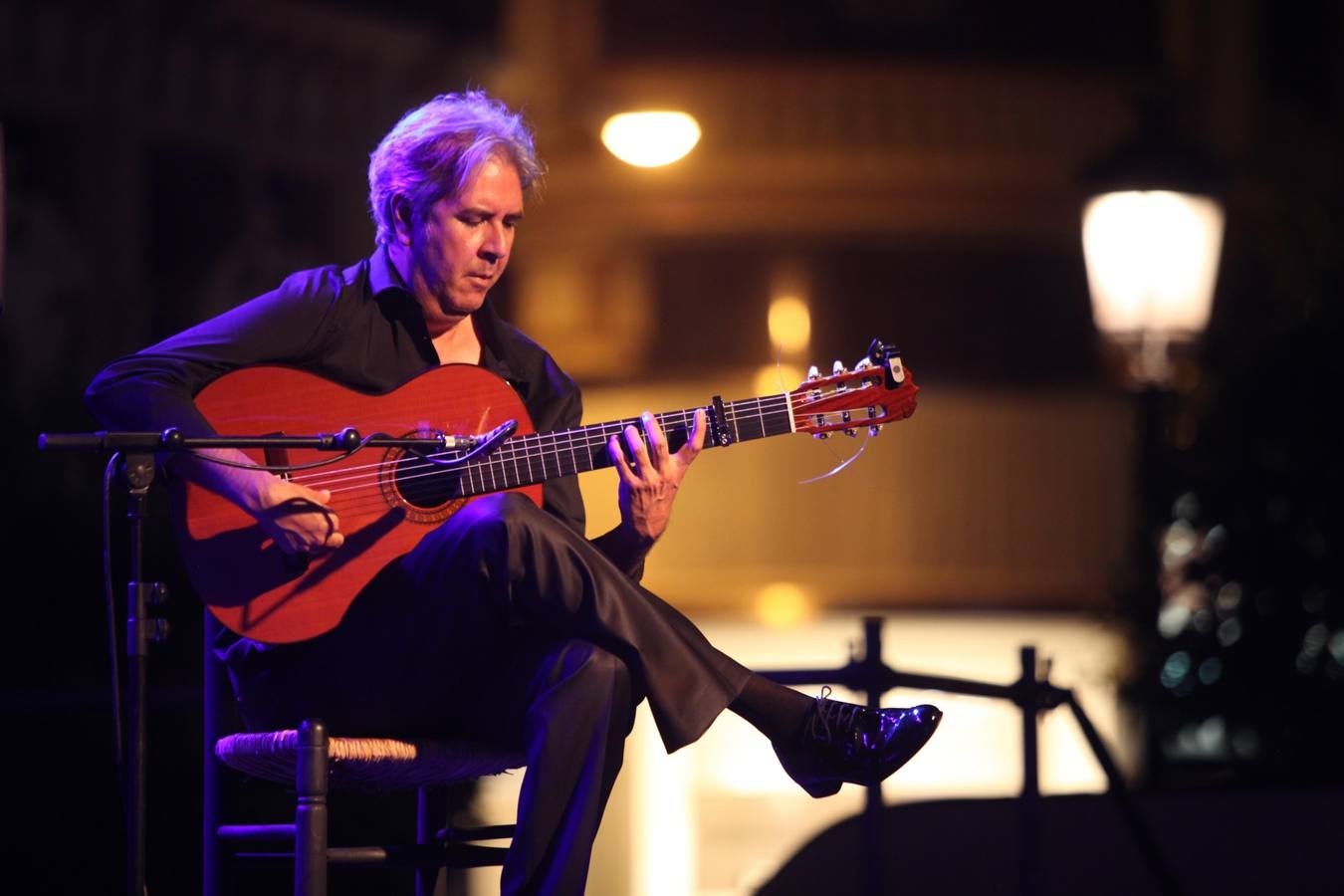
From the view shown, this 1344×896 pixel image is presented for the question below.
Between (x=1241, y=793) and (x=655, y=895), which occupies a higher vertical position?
(x=1241, y=793)

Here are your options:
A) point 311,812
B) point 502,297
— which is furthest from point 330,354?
point 502,297

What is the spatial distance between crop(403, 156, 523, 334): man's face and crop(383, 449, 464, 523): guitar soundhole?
1.21 ft

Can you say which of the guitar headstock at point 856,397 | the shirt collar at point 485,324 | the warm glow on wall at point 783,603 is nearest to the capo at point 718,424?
the guitar headstock at point 856,397

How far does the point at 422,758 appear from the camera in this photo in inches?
107

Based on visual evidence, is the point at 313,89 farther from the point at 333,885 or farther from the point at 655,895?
the point at 333,885

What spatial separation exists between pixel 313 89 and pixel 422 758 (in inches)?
277

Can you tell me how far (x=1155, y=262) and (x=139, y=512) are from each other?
3336 mm

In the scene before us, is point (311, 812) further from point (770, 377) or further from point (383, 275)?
point (770, 377)

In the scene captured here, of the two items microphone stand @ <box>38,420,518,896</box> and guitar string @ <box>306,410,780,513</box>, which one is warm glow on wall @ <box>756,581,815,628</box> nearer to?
guitar string @ <box>306,410,780,513</box>

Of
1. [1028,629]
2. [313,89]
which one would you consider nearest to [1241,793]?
[1028,629]

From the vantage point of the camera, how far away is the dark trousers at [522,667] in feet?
8.63

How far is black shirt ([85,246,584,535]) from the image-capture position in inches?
113

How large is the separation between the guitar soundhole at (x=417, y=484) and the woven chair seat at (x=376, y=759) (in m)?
0.39

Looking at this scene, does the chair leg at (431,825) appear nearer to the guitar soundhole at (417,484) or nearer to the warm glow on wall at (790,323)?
the guitar soundhole at (417,484)
